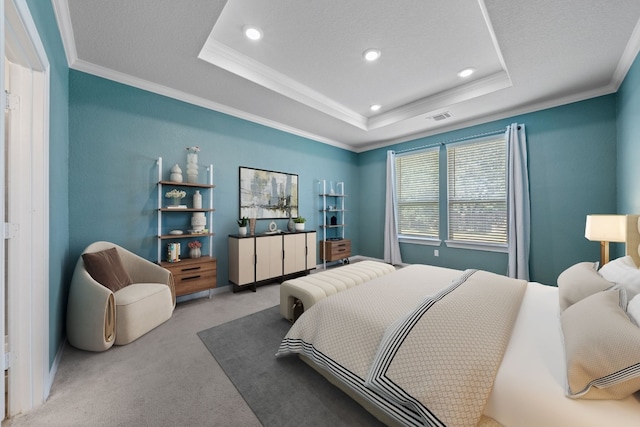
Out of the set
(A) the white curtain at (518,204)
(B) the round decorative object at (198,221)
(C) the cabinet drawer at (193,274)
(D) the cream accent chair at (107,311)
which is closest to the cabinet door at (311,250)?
(C) the cabinet drawer at (193,274)

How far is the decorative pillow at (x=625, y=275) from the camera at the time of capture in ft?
4.40

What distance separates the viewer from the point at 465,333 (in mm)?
1215

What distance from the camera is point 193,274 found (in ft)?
9.82

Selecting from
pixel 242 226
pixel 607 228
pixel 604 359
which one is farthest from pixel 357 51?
pixel 607 228

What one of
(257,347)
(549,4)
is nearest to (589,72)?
(549,4)

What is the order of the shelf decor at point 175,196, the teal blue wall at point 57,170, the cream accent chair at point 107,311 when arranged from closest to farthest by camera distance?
the teal blue wall at point 57,170, the cream accent chair at point 107,311, the shelf decor at point 175,196

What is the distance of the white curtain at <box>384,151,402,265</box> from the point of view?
5.02m

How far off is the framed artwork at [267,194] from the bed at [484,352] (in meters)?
2.49

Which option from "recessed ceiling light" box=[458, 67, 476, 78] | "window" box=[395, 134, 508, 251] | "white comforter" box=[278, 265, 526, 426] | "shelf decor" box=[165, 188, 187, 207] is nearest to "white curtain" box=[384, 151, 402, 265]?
"window" box=[395, 134, 508, 251]

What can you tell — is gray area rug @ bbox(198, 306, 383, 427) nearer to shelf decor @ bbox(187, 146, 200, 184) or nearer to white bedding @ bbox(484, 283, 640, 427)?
white bedding @ bbox(484, 283, 640, 427)

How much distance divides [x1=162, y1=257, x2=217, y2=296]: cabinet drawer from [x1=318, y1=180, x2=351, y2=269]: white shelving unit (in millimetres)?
2330

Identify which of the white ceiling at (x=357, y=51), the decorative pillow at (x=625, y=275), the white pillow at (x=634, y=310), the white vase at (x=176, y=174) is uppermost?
the white ceiling at (x=357, y=51)

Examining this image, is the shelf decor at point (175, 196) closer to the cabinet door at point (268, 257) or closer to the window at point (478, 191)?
the cabinet door at point (268, 257)

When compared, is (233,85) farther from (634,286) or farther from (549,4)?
(634,286)
